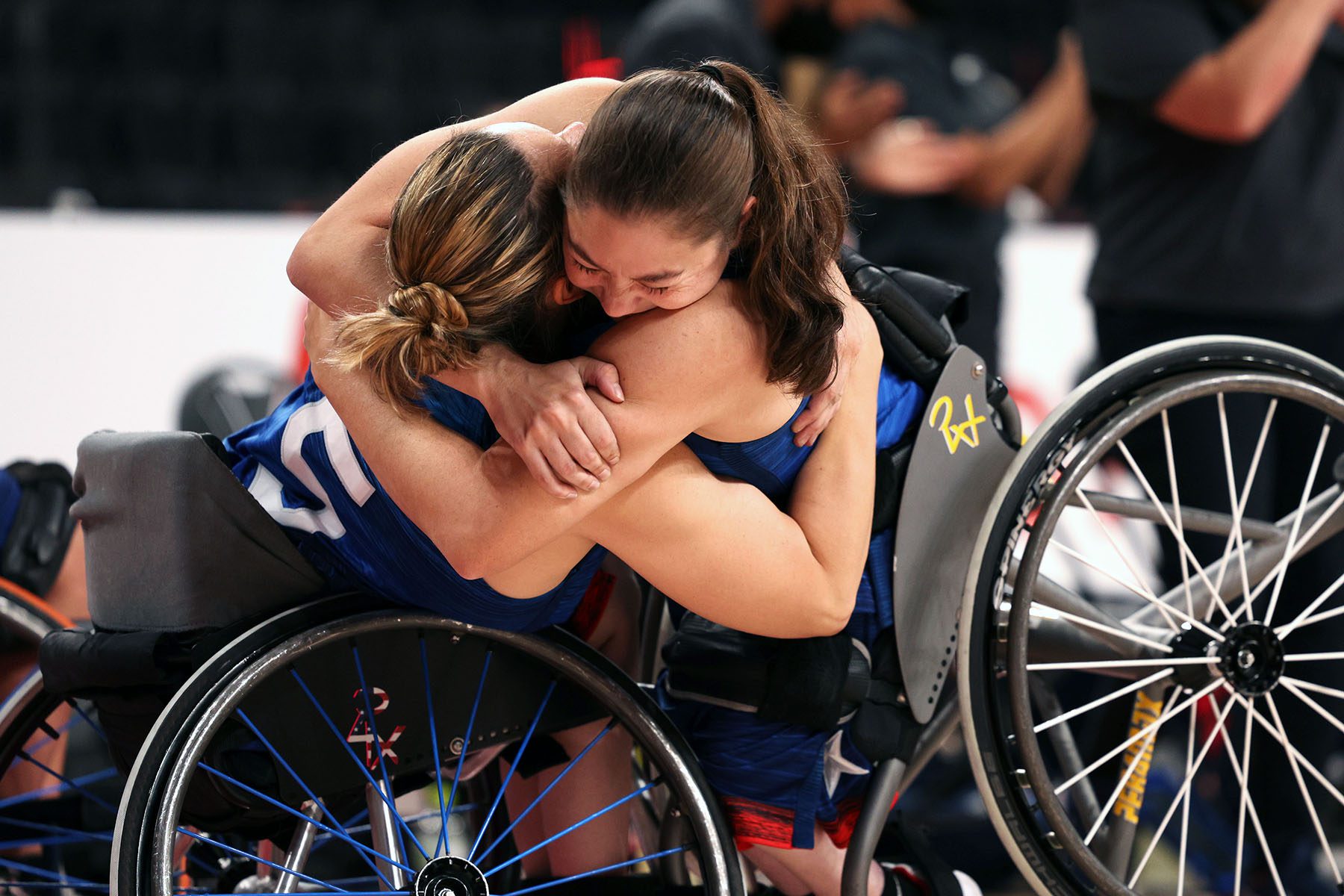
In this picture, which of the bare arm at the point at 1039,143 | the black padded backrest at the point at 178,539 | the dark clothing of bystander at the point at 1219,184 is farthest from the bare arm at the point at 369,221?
the bare arm at the point at 1039,143

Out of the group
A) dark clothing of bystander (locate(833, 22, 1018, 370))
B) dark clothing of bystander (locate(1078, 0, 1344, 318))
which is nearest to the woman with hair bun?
dark clothing of bystander (locate(1078, 0, 1344, 318))

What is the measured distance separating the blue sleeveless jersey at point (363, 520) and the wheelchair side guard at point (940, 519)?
369 mm

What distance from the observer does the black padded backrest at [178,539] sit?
1.49 metres

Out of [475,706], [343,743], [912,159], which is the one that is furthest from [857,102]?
[343,743]

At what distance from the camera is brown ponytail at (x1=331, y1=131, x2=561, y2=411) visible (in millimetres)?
1310

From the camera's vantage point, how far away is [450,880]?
1.50 meters

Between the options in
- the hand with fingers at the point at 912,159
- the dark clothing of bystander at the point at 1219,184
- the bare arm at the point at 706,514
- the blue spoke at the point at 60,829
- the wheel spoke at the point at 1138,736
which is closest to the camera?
the bare arm at the point at 706,514

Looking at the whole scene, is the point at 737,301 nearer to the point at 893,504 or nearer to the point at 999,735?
the point at 893,504

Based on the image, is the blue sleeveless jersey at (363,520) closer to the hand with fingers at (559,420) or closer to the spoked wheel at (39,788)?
the hand with fingers at (559,420)

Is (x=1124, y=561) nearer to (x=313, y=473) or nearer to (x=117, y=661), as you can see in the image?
(x=313, y=473)

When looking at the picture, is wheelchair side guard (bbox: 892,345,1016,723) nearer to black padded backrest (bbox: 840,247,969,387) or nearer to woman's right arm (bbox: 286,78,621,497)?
black padded backrest (bbox: 840,247,969,387)

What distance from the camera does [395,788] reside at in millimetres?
1653

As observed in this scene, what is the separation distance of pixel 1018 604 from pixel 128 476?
99 centimetres

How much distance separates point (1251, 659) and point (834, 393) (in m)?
0.61
